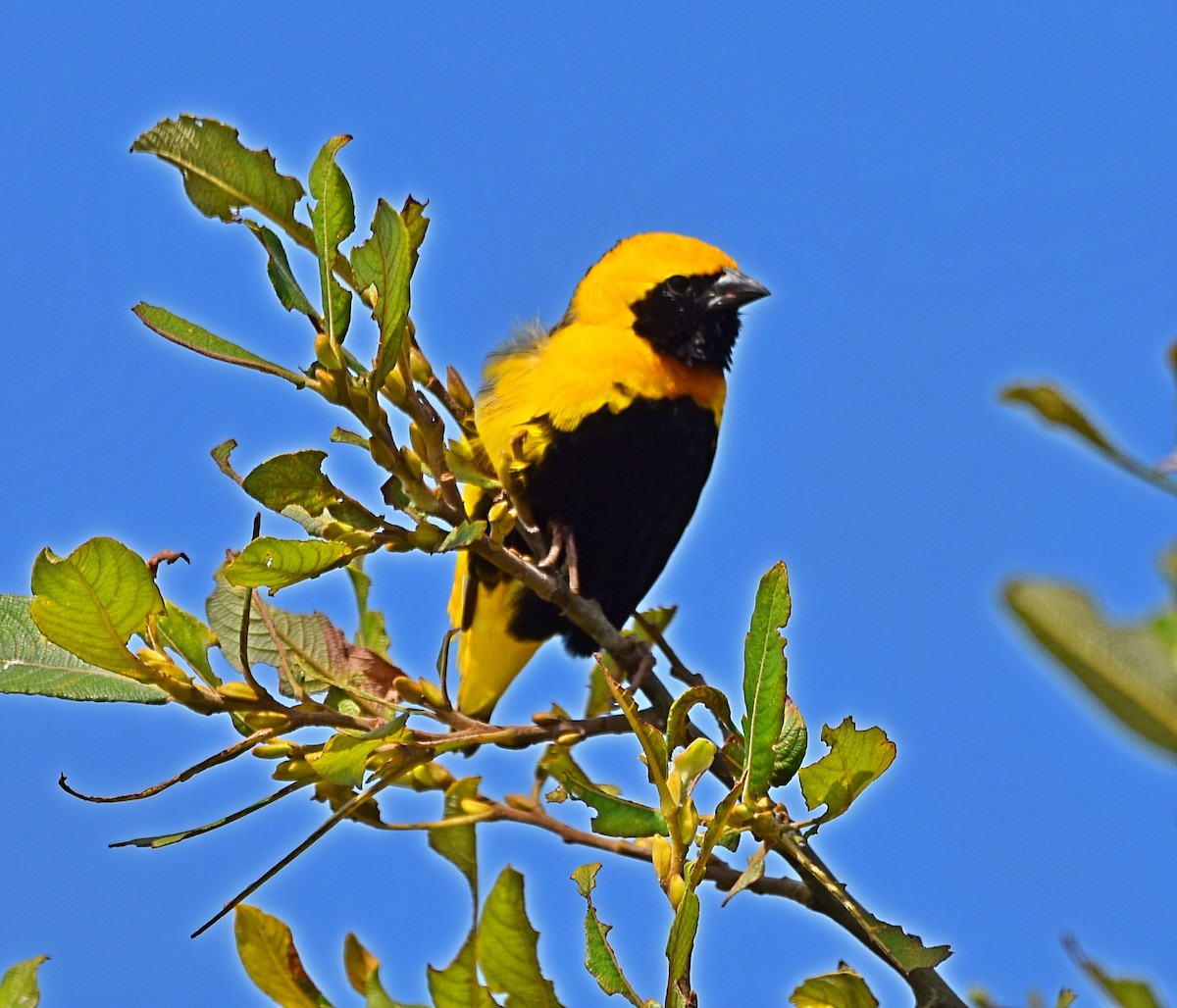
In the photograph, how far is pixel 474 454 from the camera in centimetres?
211

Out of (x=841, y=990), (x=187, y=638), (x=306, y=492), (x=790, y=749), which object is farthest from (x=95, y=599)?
(x=841, y=990)

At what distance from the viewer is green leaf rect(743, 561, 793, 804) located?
5.84 feet

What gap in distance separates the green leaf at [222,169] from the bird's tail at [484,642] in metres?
1.87

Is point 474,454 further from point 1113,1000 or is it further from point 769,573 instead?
point 1113,1000

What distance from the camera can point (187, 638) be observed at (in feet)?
6.35

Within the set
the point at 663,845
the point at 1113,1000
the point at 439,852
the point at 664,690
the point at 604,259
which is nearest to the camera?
the point at 1113,1000

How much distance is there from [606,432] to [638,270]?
77 cm

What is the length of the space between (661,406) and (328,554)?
6.94ft

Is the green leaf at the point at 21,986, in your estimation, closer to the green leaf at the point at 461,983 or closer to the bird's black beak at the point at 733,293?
the green leaf at the point at 461,983

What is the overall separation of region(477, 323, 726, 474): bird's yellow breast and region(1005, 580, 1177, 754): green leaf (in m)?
2.88

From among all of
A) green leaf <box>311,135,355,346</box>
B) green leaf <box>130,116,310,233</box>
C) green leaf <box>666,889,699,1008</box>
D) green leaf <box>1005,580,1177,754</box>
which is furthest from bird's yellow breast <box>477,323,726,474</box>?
green leaf <box>1005,580,1177,754</box>

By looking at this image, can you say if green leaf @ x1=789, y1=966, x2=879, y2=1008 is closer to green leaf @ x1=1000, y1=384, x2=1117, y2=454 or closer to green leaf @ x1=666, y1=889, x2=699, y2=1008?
green leaf @ x1=666, y1=889, x2=699, y2=1008

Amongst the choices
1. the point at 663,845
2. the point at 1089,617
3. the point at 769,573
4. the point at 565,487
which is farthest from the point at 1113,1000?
the point at 565,487

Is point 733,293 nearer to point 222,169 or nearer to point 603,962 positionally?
point 222,169
